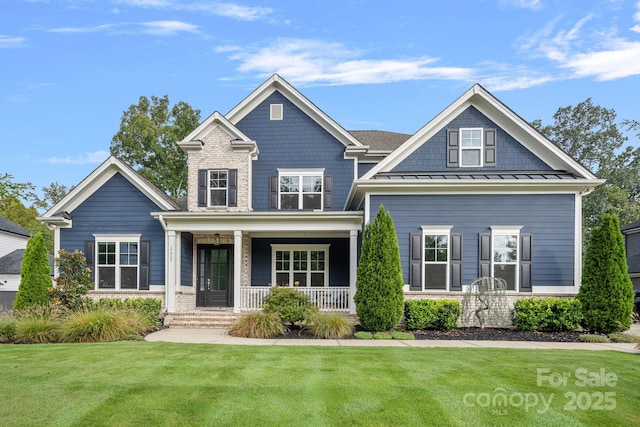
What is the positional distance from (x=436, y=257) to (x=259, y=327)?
18.2 ft

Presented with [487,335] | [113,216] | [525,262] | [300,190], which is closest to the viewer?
[487,335]

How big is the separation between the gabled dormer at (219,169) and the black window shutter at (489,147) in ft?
25.3

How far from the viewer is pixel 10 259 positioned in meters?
24.8

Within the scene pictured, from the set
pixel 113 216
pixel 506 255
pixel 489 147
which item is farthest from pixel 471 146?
pixel 113 216

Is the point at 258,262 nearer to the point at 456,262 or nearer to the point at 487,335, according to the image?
the point at 456,262

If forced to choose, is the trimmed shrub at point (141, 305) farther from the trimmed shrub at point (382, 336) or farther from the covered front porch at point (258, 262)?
the trimmed shrub at point (382, 336)

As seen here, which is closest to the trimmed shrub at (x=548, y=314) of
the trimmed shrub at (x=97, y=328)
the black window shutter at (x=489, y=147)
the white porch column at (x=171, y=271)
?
the black window shutter at (x=489, y=147)

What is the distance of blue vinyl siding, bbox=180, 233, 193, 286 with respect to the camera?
15.7m

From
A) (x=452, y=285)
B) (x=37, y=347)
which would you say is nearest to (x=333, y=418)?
(x=37, y=347)

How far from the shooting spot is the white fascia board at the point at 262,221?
47.5 ft

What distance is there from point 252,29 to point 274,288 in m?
8.40

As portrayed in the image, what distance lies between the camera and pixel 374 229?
12539 millimetres

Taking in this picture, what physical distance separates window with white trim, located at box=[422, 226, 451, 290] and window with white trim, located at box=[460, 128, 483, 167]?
2536 mm

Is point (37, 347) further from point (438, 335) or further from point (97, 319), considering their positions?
point (438, 335)
